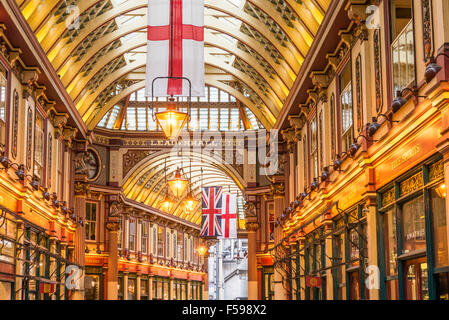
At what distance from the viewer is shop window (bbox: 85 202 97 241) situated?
3428cm

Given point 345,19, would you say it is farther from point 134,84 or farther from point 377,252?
point 134,84

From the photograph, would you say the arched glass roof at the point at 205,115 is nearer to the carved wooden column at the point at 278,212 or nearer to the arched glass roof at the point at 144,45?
the arched glass roof at the point at 144,45

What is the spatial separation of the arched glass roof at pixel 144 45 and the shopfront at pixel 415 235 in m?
6.24

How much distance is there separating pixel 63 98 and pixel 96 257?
43.6ft

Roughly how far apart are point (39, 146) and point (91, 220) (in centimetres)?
1348

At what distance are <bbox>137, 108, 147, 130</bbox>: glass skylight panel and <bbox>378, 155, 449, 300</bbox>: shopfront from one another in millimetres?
24282

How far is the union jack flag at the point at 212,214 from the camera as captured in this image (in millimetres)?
32938

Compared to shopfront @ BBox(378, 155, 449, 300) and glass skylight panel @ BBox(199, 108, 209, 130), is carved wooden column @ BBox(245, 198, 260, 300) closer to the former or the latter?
glass skylight panel @ BBox(199, 108, 209, 130)

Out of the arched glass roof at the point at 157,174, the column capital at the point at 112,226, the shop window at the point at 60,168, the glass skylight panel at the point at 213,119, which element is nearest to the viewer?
the shop window at the point at 60,168

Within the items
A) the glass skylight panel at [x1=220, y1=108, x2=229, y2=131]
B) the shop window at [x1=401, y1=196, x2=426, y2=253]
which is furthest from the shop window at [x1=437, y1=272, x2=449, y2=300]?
the glass skylight panel at [x1=220, y1=108, x2=229, y2=131]

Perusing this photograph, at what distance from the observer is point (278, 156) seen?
29.2 meters

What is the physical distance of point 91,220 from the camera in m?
34.5

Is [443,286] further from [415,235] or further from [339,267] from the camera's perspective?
[339,267]

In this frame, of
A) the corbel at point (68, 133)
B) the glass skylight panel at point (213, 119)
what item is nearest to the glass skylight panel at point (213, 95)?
the glass skylight panel at point (213, 119)
